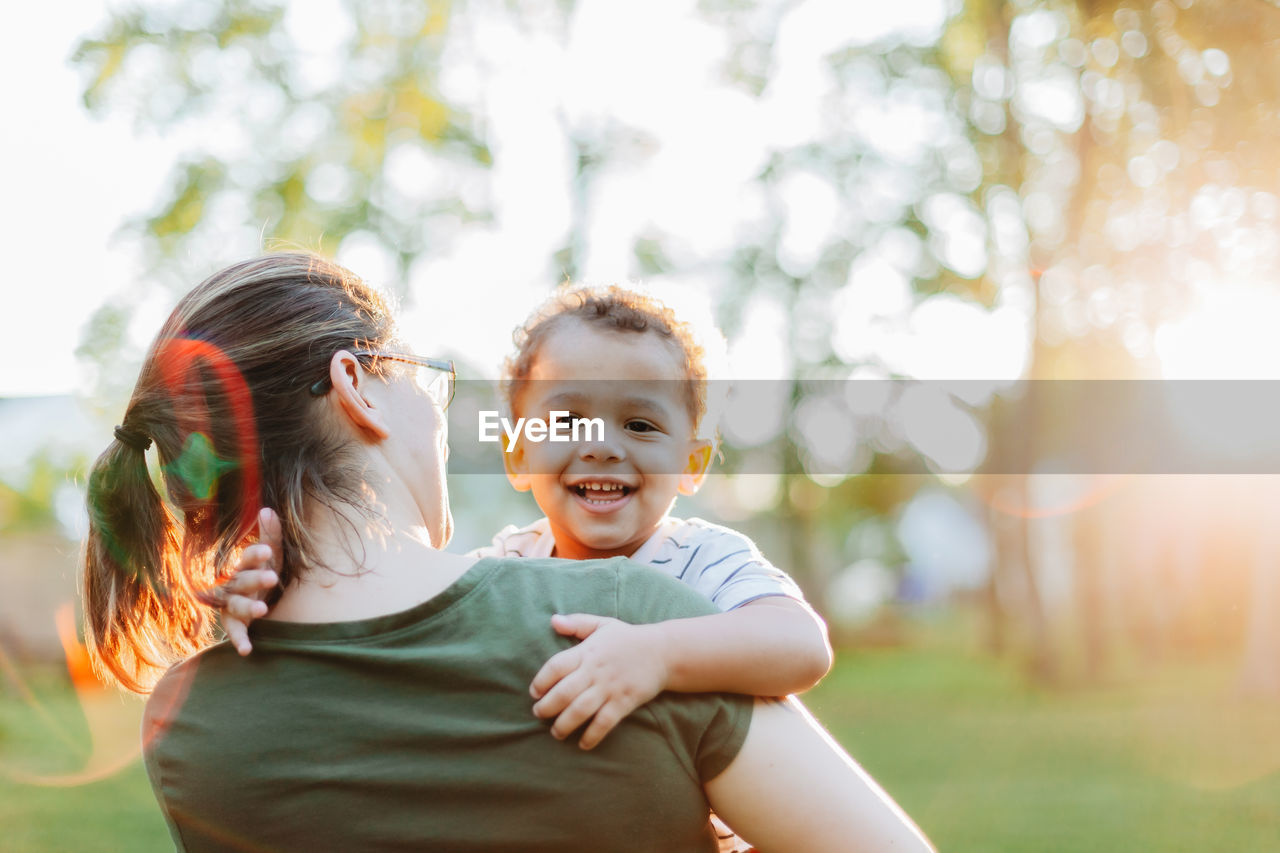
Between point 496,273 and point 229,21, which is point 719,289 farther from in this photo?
point 229,21

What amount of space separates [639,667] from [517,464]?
5.92 feet

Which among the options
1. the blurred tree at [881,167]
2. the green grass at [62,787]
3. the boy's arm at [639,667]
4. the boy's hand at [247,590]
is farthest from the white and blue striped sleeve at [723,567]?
the blurred tree at [881,167]

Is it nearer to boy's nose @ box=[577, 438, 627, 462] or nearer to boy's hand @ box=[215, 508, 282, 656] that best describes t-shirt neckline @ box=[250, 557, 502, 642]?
boy's hand @ box=[215, 508, 282, 656]

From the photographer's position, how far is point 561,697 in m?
1.31

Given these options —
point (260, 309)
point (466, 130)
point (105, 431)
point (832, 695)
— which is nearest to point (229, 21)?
point (466, 130)

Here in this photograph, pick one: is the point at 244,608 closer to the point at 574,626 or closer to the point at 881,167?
the point at 574,626

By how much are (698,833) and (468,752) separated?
35 centimetres

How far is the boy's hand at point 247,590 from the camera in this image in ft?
4.54

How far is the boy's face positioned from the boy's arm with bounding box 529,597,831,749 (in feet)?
3.87

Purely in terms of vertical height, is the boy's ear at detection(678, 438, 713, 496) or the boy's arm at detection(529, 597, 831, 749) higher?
the boy's ear at detection(678, 438, 713, 496)

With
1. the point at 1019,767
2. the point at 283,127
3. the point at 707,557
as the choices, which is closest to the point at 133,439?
the point at 707,557

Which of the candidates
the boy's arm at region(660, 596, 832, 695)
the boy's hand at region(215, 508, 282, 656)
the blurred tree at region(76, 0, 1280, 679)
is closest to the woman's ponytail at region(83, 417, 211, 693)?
the boy's hand at region(215, 508, 282, 656)

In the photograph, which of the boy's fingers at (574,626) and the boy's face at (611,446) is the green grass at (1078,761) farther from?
the boy's fingers at (574,626)

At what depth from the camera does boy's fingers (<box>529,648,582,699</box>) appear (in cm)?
133
